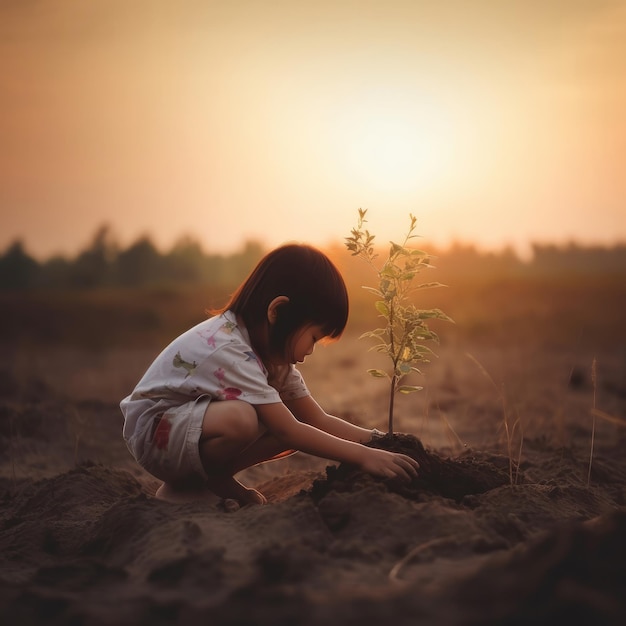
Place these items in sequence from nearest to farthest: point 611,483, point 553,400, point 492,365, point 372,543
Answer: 1. point 372,543
2. point 611,483
3. point 553,400
4. point 492,365

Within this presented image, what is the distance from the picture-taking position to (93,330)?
19406 millimetres

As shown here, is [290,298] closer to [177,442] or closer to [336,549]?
[177,442]

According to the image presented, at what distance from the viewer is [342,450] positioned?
2934mm

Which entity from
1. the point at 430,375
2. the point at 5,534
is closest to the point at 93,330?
the point at 430,375

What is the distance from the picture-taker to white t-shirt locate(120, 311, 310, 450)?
121 inches

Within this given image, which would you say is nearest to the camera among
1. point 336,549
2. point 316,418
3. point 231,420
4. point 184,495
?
point 336,549

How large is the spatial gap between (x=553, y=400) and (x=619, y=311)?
43.2 feet

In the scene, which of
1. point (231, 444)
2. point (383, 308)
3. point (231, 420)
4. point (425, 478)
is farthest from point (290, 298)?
point (425, 478)

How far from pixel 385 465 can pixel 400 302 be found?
776 millimetres

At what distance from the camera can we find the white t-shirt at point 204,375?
10.1 ft

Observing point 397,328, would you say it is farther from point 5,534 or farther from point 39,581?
point 5,534

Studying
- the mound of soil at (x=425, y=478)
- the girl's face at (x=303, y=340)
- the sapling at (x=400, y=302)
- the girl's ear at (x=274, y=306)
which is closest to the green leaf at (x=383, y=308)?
the sapling at (x=400, y=302)

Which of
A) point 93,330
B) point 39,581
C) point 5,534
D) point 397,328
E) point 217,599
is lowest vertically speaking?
point 93,330

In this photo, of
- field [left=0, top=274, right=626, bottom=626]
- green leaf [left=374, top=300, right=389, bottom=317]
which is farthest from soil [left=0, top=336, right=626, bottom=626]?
green leaf [left=374, top=300, right=389, bottom=317]
